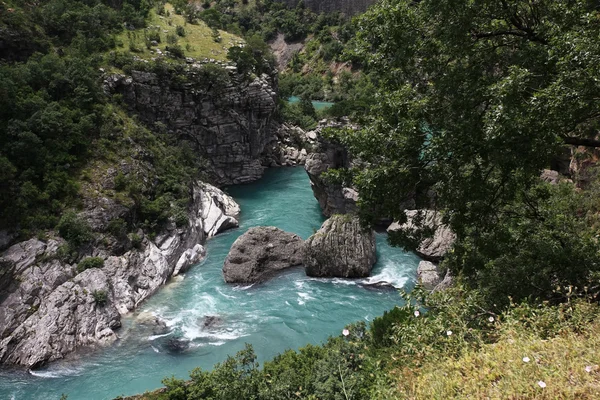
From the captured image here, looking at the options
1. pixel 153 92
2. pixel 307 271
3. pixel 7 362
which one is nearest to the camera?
pixel 7 362

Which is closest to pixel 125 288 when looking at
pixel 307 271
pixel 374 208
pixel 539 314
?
pixel 307 271

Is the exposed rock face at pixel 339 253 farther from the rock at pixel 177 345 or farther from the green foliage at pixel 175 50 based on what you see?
the green foliage at pixel 175 50

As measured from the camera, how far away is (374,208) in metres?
10.7

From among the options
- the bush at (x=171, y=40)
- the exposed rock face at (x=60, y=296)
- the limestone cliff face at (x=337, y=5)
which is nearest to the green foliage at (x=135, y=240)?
the exposed rock face at (x=60, y=296)

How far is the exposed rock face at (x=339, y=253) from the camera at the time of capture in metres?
25.8

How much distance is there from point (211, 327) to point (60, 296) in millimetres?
7542

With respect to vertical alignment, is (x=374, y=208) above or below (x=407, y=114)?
below

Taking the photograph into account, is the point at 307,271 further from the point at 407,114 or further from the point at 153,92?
the point at 153,92

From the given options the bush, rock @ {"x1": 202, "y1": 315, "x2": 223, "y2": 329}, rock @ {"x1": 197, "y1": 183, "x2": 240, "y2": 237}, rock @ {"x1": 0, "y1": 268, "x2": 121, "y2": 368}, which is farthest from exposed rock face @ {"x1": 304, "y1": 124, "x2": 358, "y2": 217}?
the bush

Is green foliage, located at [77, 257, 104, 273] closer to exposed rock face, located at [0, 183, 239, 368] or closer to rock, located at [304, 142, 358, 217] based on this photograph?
exposed rock face, located at [0, 183, 239, 368]

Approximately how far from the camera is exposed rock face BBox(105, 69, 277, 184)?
39688mm

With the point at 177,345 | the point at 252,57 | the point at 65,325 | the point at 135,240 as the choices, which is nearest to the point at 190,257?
the point at 135,240

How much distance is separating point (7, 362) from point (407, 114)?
20209mm

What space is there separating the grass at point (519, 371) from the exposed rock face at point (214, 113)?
3700 cm
